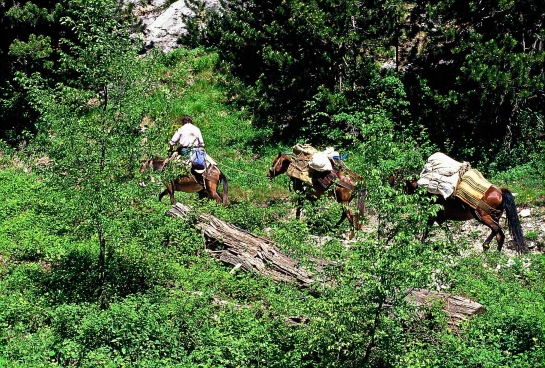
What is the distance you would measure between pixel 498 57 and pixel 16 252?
12951 millimetres

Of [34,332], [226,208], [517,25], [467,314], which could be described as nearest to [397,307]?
[467,314]

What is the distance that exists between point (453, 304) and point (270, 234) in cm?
457

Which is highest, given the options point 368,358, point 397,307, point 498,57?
point 498,57

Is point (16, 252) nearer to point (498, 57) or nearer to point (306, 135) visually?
point (306, 135)

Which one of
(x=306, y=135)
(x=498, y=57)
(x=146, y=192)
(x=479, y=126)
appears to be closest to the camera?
(x=146, y=192)

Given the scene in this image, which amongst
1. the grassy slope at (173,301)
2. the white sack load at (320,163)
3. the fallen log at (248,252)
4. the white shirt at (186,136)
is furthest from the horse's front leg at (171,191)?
the white sack load at (320,163)

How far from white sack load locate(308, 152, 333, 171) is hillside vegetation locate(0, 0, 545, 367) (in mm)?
1597

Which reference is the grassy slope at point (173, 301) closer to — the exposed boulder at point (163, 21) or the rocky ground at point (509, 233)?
the rocky ground at point (509, 233)

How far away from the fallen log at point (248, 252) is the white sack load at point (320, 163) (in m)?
2.64

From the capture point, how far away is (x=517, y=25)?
1942cm

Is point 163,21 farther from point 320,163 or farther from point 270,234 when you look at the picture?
point 270,234

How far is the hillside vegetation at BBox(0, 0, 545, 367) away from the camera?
951 cm

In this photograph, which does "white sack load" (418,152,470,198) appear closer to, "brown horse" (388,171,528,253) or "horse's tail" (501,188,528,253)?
"brown horse" (388,171,528,253)

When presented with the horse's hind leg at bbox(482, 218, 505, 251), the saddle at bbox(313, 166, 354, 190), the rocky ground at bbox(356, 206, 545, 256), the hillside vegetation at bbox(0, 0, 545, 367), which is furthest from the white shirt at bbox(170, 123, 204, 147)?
the horse's hind leg at bbox(482, 218, 505, 251)
